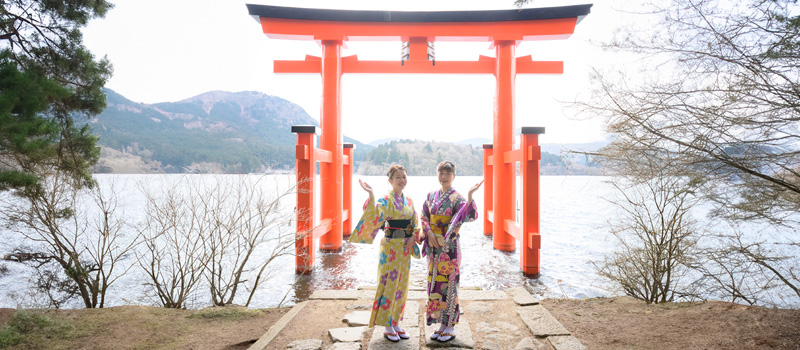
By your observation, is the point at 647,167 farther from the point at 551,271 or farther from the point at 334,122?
the point at 334,122

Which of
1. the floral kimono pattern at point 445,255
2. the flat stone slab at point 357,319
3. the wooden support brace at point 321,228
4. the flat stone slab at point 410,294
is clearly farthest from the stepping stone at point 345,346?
the wooden support brace at point 321,228

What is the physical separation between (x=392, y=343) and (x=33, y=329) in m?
3.19

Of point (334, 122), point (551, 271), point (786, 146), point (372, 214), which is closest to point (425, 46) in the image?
point (334, 122)

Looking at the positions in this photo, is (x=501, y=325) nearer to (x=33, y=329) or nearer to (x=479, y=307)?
(x=479, y=307)

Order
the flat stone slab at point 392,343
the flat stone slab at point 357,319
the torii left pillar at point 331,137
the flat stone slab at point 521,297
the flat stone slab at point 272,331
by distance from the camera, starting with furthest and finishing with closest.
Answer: the torii left pillar at point 331,137
the flat stone slab at point 521,297
the flat stone slab at point 357,319
the flat stone slab at point 272,331
the flat stone slab at point 392,343

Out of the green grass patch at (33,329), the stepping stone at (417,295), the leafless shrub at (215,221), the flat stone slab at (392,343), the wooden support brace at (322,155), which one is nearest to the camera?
the flat stone slab at (392,343)

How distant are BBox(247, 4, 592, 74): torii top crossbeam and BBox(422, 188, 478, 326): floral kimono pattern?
16.9ft

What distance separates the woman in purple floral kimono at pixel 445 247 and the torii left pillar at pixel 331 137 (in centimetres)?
444

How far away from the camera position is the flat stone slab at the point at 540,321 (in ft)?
10.4

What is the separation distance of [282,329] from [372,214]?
1.26 meters

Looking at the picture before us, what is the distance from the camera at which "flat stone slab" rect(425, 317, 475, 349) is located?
2.89m

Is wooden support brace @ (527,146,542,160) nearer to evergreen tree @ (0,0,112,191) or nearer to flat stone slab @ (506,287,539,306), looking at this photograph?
flat stone slab @ (506,287,539,306)

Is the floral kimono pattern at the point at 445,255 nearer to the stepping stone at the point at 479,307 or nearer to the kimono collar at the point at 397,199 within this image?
the kimono collar at the point at 397,199

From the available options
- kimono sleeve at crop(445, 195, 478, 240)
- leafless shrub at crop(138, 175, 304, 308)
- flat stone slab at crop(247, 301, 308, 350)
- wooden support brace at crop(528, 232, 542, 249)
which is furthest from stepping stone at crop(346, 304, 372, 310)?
wooden support brace at crop(528, 232, 542, 249)
